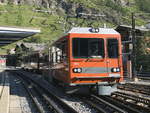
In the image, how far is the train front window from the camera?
558 inches

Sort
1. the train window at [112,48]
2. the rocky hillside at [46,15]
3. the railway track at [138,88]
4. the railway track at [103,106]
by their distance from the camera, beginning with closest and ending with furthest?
the railway track at [103,106]
the train window at [112,48]
the railway track at [138,88]
the rocky hillside at [46,15]

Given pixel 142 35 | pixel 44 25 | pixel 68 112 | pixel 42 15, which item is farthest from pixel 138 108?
pixel 42 15

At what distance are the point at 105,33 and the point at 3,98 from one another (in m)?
5.25

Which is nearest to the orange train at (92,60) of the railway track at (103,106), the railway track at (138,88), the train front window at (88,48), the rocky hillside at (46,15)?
the train front window at (88,48)

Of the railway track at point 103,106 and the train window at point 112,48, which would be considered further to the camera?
the train window at point 112,48

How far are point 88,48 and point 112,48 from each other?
3.73 ft

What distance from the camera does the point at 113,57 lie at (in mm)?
14578

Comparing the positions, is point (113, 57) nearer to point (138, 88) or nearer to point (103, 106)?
point (103, 106)

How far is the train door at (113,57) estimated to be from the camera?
1440 cm

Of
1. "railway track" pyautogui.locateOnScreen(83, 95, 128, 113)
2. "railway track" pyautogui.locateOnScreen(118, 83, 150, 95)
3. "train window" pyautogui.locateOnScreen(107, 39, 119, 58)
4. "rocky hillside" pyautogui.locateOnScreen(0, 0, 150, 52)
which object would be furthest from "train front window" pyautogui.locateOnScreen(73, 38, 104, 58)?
"rocky hillside" pyautogui.locateOnScreen(0, 0, 150, 52)

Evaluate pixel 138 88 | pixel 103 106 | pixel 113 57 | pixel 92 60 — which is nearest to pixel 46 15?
pixel 138 88

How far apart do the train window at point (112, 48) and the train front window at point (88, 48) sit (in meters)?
0.33

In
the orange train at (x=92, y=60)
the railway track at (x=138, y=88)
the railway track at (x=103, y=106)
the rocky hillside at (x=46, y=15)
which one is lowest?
the railway track at (x=138, y=88)

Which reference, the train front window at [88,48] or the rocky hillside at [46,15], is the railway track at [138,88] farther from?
the rocky hillside at [46,15]
